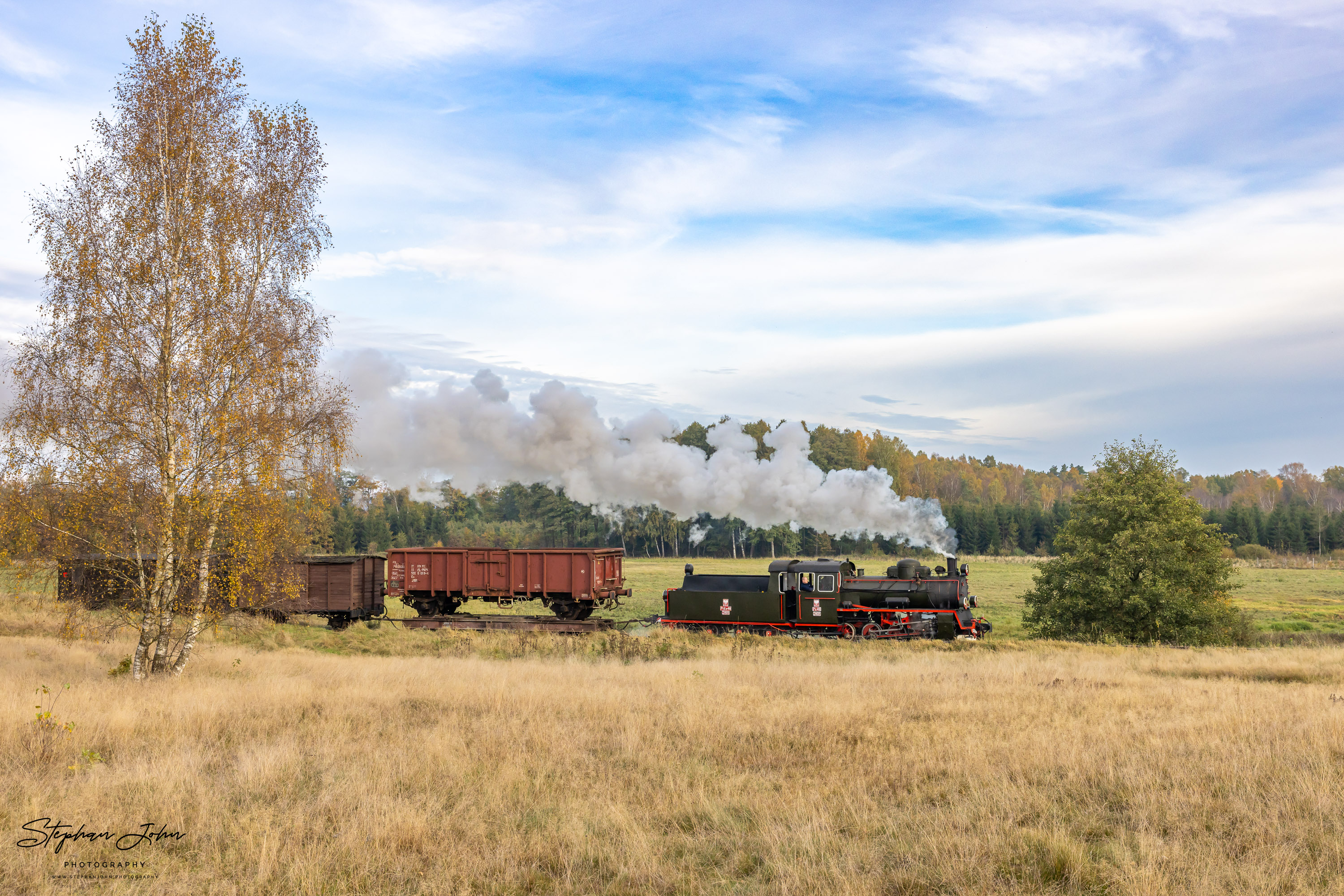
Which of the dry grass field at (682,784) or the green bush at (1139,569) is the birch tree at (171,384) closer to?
the dry grass field at (682,784)

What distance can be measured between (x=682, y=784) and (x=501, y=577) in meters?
21.3

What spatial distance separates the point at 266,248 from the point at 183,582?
699 cm

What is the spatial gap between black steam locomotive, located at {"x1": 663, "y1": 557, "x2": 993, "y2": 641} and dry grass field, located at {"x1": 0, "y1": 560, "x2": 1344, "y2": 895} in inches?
379

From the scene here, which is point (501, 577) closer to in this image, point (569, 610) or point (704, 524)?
point (569, 610)

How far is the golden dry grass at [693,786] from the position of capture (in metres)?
6.02

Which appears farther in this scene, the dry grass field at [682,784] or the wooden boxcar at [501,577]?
the wooden boxcar at [501,577]

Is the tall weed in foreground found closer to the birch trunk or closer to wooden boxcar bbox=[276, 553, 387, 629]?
the birch trunk

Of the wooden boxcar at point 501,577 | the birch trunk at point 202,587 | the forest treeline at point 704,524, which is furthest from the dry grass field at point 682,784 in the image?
the forest treeline at point 704,524

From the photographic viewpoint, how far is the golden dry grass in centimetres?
602

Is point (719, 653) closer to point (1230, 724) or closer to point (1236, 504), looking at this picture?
point (1230, 724)

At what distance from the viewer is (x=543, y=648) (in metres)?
23.7

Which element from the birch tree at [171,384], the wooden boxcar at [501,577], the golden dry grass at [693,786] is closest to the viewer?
the golden dry grass at [693,786]

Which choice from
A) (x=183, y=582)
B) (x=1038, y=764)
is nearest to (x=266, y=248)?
(x=183, y=582)

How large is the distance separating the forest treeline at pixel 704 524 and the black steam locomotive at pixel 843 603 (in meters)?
40.7
